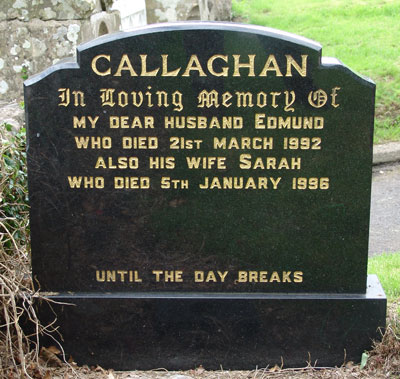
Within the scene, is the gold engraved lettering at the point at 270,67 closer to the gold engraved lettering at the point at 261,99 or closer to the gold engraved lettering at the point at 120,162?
the gold engraved lettering at the point at 261,99

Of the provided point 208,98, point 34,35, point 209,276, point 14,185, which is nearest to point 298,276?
point 209,276

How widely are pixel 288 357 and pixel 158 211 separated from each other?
1005 mm

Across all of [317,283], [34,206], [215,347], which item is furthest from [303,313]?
[34,206]

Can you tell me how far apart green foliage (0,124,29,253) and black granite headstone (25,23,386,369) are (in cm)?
34

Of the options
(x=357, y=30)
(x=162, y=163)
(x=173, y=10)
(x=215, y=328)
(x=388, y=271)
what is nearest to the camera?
(x=162, y=163)

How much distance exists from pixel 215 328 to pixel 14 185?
53.8 inches

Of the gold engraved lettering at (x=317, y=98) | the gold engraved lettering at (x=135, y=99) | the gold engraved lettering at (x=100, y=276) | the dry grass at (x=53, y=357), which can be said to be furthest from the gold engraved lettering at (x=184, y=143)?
the dry grass at (x=53, y=357)

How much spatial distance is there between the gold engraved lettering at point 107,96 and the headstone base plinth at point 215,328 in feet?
3.17

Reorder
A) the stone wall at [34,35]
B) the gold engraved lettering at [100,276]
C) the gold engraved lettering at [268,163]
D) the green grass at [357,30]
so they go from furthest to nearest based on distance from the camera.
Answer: the green grass at [357,30] < the stone wall at [34,35] < the gold engraved lettering at [100,276] < the gold engraved lettering at [268,163]

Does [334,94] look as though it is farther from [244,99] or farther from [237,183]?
[237,183]

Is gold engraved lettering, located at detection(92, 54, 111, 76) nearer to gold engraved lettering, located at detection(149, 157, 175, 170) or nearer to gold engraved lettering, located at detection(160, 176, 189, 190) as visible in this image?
gold engraved lettering, located at detection(149, 157, 175, 170)

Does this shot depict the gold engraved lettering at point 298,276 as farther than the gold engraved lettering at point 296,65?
Yes

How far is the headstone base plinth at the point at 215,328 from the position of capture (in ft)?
11.2

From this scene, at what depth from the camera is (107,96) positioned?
3289 millimetres
